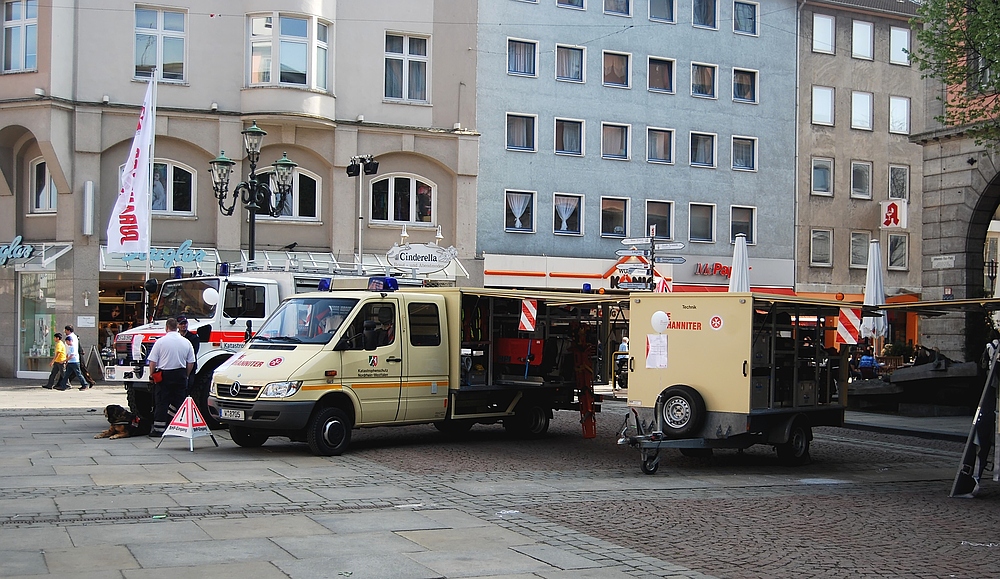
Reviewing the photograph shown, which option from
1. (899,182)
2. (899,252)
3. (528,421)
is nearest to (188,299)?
(528,421)

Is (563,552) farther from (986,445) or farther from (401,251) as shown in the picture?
(401,251)

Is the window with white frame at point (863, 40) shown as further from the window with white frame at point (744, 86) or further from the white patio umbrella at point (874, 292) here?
the white patio umbrella at point (874, 292)

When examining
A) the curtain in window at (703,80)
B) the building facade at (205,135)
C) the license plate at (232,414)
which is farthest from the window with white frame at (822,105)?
the license plate at (232,414)

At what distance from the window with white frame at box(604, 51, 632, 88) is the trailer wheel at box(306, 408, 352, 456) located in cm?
2715

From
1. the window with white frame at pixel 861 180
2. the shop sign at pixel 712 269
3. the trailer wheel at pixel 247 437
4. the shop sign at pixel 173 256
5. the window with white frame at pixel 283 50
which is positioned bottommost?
the trailer wheel at pixel 247 437

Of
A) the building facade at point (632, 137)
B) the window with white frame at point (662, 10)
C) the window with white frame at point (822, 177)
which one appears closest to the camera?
the building facade at point (632, 137)

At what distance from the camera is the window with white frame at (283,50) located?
3375cm

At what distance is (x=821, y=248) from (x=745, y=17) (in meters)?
9.69

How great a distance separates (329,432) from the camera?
15328 mm

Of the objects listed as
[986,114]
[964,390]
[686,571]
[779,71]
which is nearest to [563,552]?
[686,571]

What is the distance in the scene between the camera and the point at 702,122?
4234 centimetres

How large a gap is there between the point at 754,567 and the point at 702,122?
35127mm

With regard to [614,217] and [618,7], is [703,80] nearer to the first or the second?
[618,7]

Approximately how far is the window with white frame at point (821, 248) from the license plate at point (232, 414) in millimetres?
33996
